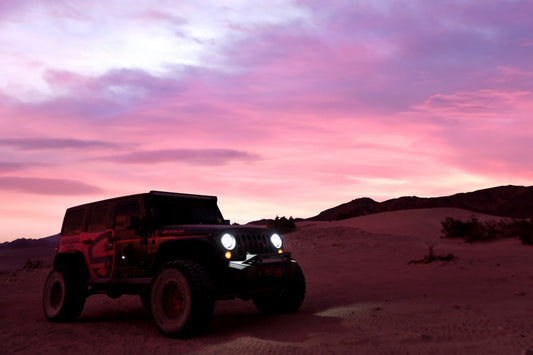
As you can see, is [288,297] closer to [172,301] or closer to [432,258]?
[172,301]

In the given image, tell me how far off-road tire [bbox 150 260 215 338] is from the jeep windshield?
1306mm

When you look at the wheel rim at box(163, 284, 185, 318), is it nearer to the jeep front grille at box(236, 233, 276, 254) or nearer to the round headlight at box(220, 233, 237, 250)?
the round headlight at box(220, 233, 237, 250)

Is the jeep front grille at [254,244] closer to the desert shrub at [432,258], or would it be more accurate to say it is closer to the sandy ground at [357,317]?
the sandy ground at [357,317]

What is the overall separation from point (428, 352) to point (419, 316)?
211 centimetres

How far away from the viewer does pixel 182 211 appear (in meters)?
9.30

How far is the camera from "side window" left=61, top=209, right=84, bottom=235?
33.7 ft

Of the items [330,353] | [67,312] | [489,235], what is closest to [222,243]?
[330,353]

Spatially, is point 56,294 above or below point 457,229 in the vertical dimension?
below

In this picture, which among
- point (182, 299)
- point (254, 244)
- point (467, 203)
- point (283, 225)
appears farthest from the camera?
point (467, 203)

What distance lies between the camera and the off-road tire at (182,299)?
7.24 metres

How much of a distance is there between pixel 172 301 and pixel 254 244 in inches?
62.0

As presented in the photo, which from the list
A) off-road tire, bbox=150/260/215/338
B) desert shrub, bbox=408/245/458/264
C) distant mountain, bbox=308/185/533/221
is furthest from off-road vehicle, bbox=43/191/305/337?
distant mountain, bbox=308/185/533/221

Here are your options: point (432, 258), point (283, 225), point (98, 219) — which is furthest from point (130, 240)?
point (283, 225)

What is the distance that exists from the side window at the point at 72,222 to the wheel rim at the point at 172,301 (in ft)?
11.1
